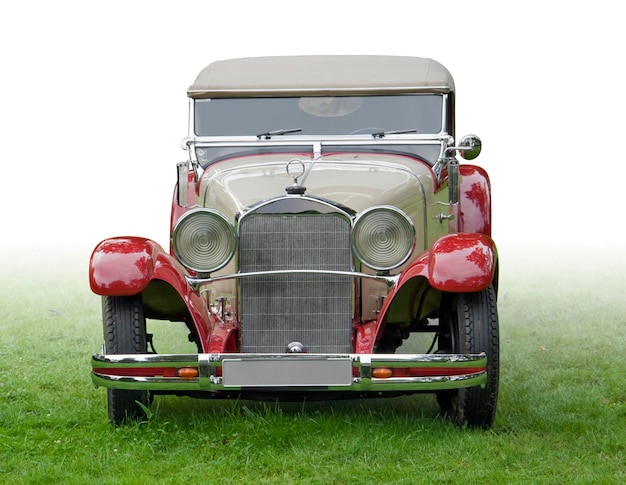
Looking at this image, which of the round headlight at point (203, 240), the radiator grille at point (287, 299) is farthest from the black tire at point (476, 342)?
the round headlight at point (203, 240)

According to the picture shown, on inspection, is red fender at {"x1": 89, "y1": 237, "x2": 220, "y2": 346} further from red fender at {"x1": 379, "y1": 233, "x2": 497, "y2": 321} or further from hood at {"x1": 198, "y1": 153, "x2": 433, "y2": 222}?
red fender at {"x1": 379, "y1": 233, "x2": 497, "y2": 321}

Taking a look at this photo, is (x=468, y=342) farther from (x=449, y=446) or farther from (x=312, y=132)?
(x=312, y=132)

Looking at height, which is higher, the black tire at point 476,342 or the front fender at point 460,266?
the front fender at point 460,266

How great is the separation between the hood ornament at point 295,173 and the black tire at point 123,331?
1068mm

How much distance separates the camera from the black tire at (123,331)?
540 cm

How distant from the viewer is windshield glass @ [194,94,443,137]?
686 cm

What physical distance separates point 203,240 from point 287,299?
0.61 metres

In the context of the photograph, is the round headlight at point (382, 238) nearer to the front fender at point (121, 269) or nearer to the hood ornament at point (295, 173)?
the hood ornament at point (295, 173)

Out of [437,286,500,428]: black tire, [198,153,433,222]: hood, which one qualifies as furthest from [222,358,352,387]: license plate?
[198,153,433,222]: hood

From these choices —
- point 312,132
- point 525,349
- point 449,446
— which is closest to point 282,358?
point 449,446

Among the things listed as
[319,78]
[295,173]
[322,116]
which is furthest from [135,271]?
[319,78]

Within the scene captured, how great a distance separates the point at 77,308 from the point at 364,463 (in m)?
7.12

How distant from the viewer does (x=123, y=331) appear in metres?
5.41

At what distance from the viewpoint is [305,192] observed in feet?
18.8
